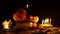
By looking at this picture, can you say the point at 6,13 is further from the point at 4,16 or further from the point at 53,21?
the point at 53,21

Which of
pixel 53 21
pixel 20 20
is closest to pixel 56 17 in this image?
pixel 53 21

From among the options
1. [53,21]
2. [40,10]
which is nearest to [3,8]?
[40,10]

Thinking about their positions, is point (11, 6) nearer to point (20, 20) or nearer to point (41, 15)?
point (41, 15)

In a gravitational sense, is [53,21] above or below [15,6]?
below

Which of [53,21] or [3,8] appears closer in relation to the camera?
[3,8]

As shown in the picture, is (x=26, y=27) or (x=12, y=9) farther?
(x=12, y=9)

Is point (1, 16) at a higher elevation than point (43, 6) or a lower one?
lower

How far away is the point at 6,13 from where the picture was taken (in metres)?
4.40

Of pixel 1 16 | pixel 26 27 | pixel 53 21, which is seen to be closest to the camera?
pixel 26 27

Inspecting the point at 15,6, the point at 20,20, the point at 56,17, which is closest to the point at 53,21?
the point at 56,17

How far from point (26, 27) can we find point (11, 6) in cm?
176

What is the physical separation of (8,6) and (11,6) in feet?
0.28

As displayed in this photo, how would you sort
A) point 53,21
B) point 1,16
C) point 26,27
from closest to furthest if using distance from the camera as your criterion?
point 26,27 < point 1,16 < point 53,21

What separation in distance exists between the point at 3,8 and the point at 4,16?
23 cm
